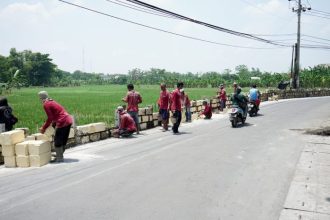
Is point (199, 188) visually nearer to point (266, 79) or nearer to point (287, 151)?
point (287, 151)

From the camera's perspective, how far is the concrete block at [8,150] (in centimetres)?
872

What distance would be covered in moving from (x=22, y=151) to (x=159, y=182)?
3.69 meters

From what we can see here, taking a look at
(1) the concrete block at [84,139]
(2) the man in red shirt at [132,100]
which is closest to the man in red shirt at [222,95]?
(2) the man in red shirt at [132,100]

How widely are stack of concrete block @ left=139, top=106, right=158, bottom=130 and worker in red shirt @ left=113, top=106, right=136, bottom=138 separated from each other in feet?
6.10

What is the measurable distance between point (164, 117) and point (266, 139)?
425 centimetres

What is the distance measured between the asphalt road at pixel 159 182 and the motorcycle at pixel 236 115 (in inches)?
130

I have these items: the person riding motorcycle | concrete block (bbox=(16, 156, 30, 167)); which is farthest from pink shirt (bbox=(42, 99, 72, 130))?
the person riding motorcycle

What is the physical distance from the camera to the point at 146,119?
15.0m

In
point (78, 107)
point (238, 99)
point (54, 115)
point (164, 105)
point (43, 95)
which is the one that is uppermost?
point (43, 95)

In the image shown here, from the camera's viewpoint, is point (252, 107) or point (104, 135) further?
point (252, 107)

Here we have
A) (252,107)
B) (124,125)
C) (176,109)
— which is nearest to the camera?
(124,125)

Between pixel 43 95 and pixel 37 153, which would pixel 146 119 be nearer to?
pixel 43 95

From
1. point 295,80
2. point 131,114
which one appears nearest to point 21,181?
point 131,114

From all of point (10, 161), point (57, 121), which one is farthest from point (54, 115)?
point (10, 161)
